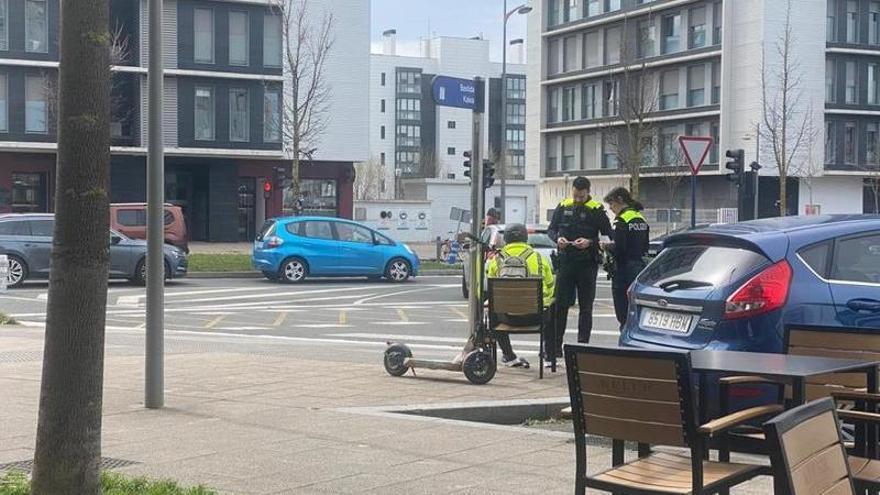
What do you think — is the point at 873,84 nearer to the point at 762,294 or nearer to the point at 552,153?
the point at 552,153

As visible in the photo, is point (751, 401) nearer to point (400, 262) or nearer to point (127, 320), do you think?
point (127, 320)

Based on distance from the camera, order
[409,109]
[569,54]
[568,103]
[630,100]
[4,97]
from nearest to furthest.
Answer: [4,97] → [630,100] → [569,54] → [568,103] → [409,109]

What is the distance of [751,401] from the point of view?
783cm

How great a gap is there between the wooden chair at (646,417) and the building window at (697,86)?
58.2 metres

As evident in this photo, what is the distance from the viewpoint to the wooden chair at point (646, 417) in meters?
4.66

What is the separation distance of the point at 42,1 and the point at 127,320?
3282 cm

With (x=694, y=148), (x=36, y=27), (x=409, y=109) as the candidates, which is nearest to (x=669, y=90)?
(x=36, y=27)

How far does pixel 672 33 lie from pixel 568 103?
9482 millimetres

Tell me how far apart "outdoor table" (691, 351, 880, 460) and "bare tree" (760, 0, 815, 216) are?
169 ft

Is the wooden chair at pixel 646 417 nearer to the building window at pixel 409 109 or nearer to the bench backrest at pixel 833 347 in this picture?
the bench backrest at pixel 833 347

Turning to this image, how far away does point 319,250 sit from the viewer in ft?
99.3

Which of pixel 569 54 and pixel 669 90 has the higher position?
pixel 569 54

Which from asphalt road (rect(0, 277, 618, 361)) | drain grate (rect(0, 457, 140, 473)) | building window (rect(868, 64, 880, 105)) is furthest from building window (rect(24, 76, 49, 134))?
drain grate (rect(0, 457, 140, 473))

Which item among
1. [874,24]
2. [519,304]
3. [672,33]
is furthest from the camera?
[672,33]
